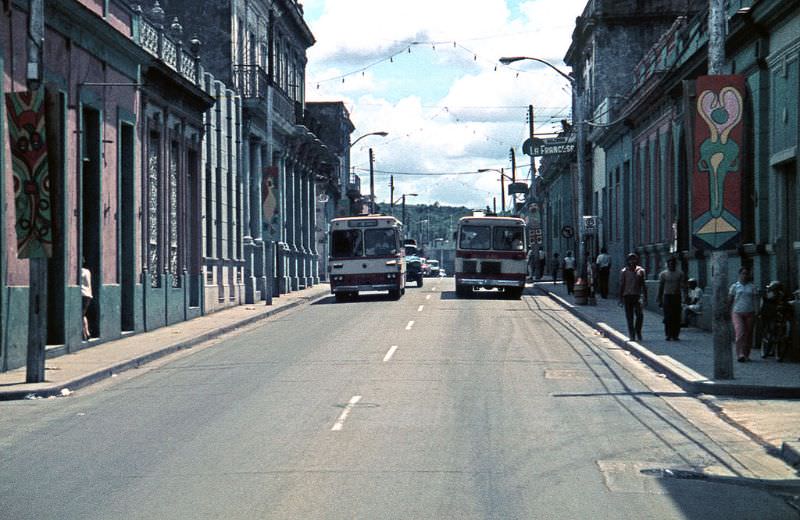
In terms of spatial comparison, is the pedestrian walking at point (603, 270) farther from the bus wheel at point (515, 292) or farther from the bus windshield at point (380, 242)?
the bus windshield at point (380, 242)

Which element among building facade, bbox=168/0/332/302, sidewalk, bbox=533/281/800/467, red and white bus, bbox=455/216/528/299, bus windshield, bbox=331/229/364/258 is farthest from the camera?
red and white bus, bbox=455/216/528/299

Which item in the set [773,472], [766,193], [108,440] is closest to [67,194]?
[108,440]

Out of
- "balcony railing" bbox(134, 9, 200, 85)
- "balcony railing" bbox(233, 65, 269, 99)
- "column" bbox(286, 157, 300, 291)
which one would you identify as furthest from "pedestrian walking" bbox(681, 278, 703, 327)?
"column" bbox(286, 157, 300, 291)

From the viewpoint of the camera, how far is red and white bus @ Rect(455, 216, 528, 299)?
1657 inches

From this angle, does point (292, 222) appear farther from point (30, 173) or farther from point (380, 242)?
point (30, 173)

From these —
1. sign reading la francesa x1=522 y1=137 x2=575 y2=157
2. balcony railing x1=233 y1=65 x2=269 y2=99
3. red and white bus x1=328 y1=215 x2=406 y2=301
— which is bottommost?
red and white bus x1=328 y1=215 x2=406 y2=301

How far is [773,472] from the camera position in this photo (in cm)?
983

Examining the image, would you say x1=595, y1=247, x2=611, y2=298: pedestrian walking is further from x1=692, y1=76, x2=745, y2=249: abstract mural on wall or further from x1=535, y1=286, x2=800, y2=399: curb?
x1=692, y1=76, x2=745, y2=249: abstract mural on wall

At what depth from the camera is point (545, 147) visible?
4019 centimetres

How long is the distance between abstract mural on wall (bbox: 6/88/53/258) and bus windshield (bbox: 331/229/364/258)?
2399cm

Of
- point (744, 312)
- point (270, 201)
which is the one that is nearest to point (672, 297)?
point (744, 312)

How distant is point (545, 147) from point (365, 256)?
7338 millimetres

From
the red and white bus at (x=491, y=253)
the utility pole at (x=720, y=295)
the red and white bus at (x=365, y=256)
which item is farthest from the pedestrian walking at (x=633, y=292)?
the red and white bus at (x=491, y=253)

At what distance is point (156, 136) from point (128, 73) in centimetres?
331
